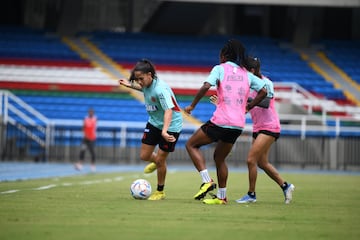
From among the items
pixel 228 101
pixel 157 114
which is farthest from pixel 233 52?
pixel 157 114

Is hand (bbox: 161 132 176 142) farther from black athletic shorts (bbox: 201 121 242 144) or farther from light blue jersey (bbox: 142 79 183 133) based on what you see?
black athletic shorts (bbox: 201 121 242 144)

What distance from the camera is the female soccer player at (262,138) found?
12.8 m

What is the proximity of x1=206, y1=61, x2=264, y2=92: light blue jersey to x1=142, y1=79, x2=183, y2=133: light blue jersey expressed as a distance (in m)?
0.82

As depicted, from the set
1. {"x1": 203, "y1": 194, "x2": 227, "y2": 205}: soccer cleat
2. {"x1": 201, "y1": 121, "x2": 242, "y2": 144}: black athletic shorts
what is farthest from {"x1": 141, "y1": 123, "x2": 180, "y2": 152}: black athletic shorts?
{"x1": 203, "y1": 194, "x2": 227, "y2": 205}: soccer cleat

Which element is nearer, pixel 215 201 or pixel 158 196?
pixel 215 201

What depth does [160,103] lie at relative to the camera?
12.8 m

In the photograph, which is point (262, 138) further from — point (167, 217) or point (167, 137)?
point (167, 217)

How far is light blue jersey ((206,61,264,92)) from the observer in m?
12.0

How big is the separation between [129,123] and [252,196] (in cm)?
2008

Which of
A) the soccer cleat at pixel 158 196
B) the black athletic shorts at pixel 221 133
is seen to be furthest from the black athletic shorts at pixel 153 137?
the black athletic shorts at pixel 221 133

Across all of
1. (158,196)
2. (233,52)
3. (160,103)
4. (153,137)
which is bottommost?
(158,196)

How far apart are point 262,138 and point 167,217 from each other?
3613 millimetres

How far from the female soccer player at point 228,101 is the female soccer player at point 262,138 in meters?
0.39

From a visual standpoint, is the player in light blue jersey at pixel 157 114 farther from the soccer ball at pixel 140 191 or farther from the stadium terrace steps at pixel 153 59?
the stadium terrace steps at pixel 153 59
